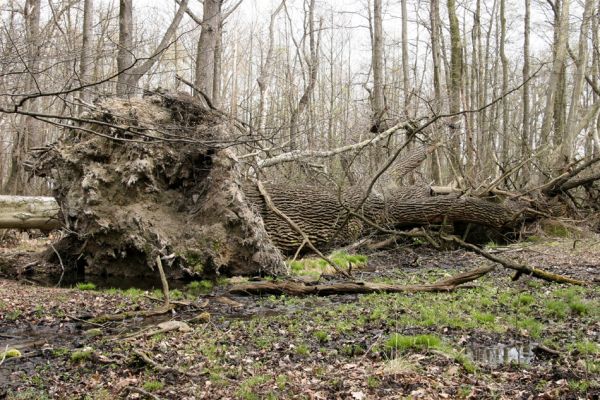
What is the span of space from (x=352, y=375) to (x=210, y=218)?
6.18 m

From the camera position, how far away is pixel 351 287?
8250mm

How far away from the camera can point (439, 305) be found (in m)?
7.01

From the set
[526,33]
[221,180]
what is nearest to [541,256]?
[221,180]

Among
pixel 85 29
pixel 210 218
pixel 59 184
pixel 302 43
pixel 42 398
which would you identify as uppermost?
pixel 302 43

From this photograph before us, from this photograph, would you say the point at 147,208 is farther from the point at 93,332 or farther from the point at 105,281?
the point at 93,332

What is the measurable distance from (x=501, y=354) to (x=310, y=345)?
1911 mm

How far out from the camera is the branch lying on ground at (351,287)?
8094 millimetres

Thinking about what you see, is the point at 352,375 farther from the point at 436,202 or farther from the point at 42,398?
the point at 436,202

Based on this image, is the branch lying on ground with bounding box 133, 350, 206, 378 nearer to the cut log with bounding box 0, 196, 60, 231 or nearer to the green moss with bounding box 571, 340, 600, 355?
the green moss with bounding box 571, 340, 600, 355

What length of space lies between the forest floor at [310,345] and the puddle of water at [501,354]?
2 cm

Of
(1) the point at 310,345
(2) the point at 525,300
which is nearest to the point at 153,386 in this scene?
(1) the point at 310,345

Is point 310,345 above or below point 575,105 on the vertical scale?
below

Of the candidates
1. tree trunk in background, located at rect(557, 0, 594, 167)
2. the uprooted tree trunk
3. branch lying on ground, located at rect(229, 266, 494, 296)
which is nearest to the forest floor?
branch lying on ground, located at rect(229, 266, 494, 296)

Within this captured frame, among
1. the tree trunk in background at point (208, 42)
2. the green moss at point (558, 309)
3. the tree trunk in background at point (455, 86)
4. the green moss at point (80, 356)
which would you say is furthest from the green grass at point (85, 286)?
the tree trunk in background at point (455, 86)
